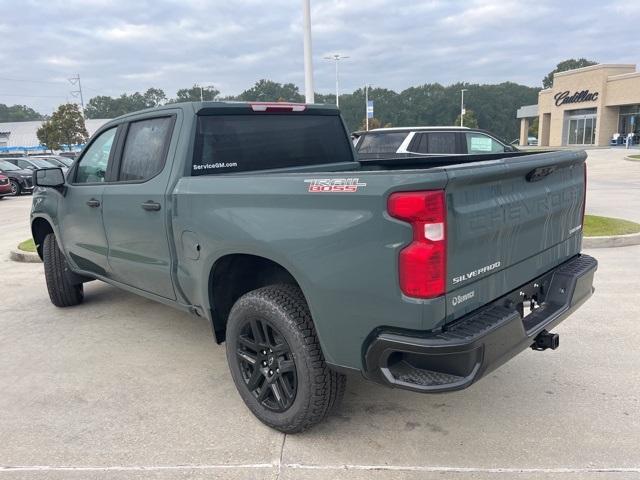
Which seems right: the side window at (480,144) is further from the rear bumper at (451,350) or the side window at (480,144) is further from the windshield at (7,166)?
the windshield at (7,166)

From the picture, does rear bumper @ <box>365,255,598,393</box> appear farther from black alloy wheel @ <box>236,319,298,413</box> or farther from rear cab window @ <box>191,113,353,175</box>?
rear cab window @ <box>191,113,353,175</box>

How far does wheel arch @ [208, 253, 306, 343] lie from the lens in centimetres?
325

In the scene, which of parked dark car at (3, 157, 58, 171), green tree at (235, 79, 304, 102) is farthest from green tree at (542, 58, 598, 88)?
parked dark car at (3, 157, 58, 171)

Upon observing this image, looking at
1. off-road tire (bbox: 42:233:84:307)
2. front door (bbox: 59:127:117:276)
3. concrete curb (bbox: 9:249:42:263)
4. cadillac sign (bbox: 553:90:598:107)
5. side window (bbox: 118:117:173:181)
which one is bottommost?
concrete curb (bbox: 9:249:42:263)

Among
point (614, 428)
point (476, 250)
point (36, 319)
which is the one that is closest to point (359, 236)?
point (476, 250)

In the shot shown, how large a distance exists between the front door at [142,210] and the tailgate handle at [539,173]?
2.27m

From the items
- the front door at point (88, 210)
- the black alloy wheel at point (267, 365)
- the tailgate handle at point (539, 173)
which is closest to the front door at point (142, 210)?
the front door at point (88, 210)

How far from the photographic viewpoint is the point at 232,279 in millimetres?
3428

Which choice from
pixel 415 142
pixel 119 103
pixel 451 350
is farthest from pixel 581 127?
pixel 119 103

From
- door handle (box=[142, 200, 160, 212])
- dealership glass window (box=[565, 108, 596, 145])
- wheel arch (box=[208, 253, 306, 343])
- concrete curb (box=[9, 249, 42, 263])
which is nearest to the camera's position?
wheel arch (box=[208, 253, 306, 343])

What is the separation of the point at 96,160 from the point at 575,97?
5173cm

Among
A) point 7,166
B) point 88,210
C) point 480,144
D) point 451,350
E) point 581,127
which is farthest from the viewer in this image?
point 581,127

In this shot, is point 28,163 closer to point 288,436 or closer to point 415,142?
point 415,142

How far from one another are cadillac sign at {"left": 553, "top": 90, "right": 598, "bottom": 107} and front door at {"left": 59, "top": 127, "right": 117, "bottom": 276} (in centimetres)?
5005
